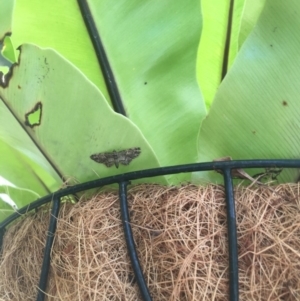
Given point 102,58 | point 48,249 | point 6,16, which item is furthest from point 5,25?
point 48,249

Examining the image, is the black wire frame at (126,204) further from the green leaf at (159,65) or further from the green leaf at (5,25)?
the green leaf at (5,25)

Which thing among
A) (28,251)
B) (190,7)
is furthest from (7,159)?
(190,7)

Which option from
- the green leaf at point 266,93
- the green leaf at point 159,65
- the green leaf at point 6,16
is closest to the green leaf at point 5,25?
the green leaf at point 6,16

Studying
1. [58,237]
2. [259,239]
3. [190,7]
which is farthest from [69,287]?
[190,7]

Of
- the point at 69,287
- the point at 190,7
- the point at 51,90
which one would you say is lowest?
the point at 69,287

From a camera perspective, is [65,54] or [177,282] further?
[65,54]

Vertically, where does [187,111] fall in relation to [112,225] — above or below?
above

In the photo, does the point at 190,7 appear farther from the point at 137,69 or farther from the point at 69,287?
the point at 69,287

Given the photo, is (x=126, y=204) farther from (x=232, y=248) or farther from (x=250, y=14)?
(x=250, y=14)
